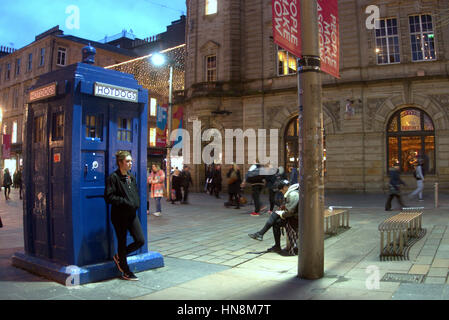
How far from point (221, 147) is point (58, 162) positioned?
1987 cm

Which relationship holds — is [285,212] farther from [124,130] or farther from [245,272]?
[124,130]

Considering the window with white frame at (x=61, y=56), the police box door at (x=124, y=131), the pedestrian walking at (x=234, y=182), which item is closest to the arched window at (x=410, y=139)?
the pedestrian walking at (x=234, y=182)

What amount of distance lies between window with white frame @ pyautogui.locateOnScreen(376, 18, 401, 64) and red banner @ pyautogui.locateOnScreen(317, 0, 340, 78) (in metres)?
17.2

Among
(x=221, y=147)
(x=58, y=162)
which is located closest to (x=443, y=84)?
(x=221, y=147)

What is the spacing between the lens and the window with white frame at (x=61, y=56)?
132 ft

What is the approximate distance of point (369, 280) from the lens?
5035 millimetres

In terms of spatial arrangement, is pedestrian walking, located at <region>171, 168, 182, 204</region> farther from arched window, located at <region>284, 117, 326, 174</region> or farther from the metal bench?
the metal bench

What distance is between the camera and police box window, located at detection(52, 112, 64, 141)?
534 centimetres

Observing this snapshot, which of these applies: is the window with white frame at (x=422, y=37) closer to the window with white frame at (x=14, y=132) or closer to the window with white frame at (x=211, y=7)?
the window with white frame at (x=211, y=7)

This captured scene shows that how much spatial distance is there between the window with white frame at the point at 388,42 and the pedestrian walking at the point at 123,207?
2009cm

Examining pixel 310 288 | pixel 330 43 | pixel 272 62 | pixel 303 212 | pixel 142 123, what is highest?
pixel 272 62

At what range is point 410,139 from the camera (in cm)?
2075

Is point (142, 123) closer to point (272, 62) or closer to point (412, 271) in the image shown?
point (412, 271)

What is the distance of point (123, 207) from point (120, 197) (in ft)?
0.47
